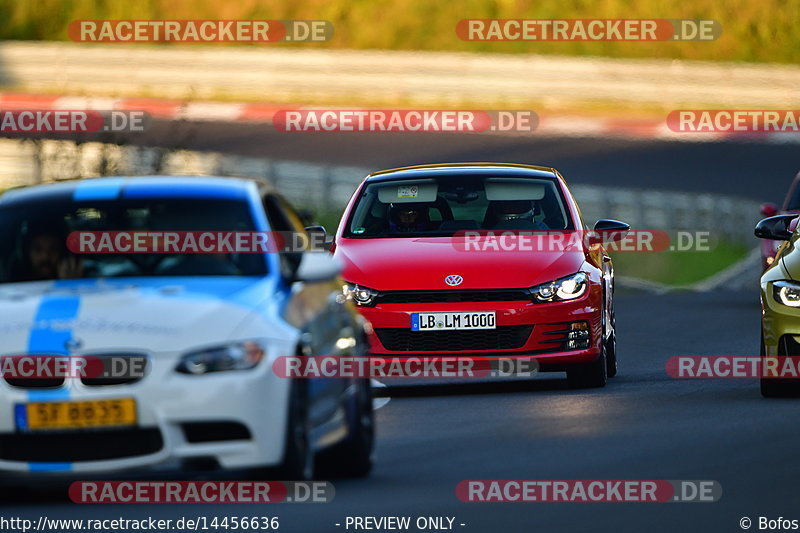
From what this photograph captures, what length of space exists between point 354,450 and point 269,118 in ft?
104

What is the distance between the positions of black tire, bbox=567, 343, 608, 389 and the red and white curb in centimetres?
2418

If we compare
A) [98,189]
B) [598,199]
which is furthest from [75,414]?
[598,199]

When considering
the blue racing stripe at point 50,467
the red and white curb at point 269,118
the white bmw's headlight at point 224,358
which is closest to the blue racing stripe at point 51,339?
the blue racing stripe at point 50,467

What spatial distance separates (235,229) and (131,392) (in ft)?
4.77

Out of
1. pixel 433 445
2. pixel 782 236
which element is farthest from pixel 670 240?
pixel 433 445

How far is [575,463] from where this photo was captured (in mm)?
9438

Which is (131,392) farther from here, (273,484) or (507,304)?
(507,304)

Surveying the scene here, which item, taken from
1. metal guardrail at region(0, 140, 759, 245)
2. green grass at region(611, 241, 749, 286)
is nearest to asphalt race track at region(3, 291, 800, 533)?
green grass at region(611, 241, 749, 286)

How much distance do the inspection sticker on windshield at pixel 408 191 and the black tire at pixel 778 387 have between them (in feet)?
9.72

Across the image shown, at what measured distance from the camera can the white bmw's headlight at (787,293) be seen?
39.8 feet

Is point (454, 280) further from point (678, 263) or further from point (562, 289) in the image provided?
point (678, 263)

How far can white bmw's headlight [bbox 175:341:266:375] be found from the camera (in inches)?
309

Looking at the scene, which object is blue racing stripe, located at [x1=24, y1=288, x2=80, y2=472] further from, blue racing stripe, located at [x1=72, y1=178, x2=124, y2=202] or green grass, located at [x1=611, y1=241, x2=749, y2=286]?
green grass, located at [x1=611, y1=241, x2=749, y2=286]

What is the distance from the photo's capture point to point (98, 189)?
30.4 feet
